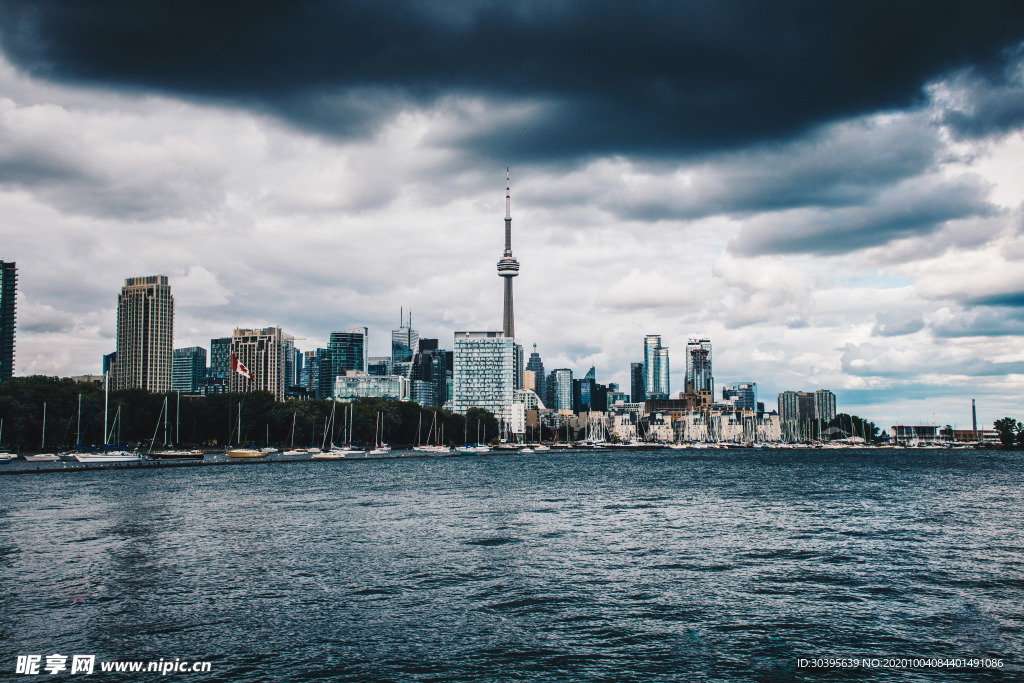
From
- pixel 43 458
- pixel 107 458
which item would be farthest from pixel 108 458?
pixel 43 458

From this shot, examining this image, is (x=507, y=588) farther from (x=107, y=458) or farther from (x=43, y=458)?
(x=43, y=458)

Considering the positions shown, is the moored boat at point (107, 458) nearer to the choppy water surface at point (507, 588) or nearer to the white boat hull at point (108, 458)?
the white boat hull at point (108, 458)

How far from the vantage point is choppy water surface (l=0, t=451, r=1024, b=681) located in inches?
1097

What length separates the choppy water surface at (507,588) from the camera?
1097 inches

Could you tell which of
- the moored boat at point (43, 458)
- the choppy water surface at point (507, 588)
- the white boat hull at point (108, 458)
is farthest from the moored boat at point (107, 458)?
the choppy water surface at point (507, 588)

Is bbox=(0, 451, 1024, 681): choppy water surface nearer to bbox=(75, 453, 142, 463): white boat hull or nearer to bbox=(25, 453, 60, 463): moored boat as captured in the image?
bbox=(75, 453, 142, 463): white boat hull

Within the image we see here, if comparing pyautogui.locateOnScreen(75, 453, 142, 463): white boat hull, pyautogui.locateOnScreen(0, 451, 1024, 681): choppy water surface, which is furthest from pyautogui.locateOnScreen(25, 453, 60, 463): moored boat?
pyautogui.locateOnScreen(0, 451, 1024, 681): choppy water surface

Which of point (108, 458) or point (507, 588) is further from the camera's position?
point (108, 458)

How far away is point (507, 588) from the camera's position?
3850 cm

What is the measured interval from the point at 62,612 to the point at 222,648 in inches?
371

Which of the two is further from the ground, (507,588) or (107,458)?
(107,458)

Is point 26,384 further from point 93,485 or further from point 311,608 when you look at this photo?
point 311,608

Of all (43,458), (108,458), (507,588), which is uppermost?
(108,458)

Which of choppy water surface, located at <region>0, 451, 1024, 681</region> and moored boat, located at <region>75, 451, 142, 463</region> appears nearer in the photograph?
choppy water surface, located at <region>0, 451, 1024, 681</region>
